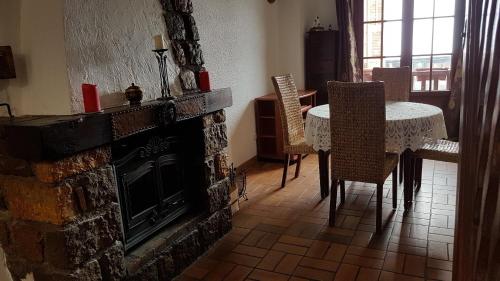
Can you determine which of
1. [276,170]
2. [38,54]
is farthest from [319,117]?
[38,54]

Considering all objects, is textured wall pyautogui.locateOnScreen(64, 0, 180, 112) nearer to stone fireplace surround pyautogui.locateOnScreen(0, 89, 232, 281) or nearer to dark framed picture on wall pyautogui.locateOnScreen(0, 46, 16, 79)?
stone fireplace surround pyautogui.locateOnScreen(0, 89, 232, 281)

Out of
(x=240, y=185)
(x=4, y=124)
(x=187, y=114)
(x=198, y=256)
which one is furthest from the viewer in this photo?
(x=240, y=185)

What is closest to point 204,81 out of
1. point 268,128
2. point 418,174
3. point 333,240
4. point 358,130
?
point 358,130

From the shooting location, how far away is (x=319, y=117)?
9.05ft

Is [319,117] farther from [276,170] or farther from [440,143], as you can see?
[276,170]

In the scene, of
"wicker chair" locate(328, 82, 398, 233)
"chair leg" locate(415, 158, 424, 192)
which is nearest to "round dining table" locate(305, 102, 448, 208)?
"wicker chair" locate(328, 82, 398, 233)

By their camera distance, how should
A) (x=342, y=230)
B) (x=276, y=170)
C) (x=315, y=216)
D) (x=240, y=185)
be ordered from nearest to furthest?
(x=342, y=230) → (x=315, y=216) → (x=240, y=185) → (x=276, y=170)

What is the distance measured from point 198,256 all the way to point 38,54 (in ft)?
4.57

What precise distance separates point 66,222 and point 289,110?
2.13 metres

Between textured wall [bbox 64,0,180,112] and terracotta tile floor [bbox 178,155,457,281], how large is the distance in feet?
3.53

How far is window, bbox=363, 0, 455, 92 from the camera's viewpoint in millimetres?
4391

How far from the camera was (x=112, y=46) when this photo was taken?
1833mm

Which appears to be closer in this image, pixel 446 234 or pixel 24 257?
pixel 24 257

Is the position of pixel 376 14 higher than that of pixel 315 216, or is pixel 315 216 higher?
pixel 376 14
